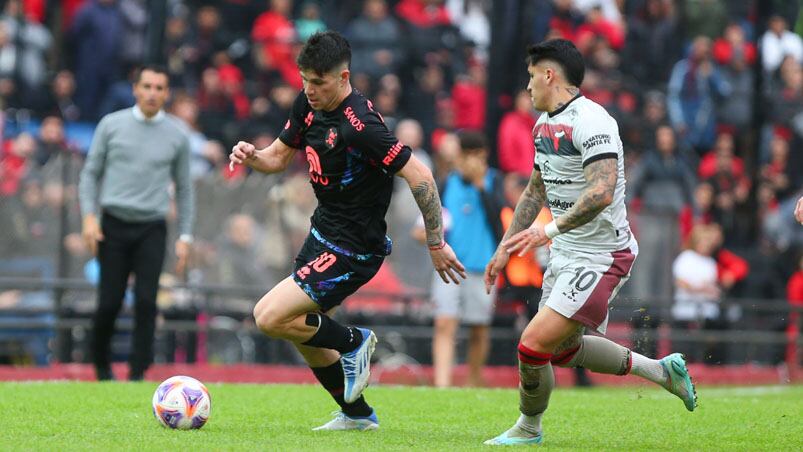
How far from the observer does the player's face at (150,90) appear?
12016 millimetres

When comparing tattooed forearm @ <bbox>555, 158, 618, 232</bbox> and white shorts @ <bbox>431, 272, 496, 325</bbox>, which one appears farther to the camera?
white shorts @ <bbox>431, 272, 496, 325</bbox>

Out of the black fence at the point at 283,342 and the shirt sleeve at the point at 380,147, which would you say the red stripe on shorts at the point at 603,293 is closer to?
the shirt sleeve at the point at 380,147

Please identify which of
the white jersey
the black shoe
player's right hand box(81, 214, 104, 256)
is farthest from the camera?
the black shoe

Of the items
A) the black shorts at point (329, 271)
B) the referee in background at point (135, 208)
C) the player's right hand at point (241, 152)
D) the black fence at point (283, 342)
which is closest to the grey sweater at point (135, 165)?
the referee in background at point (135, 208)

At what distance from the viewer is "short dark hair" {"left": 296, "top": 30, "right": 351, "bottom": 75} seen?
26.4 ft

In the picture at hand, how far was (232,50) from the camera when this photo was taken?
1955 cm

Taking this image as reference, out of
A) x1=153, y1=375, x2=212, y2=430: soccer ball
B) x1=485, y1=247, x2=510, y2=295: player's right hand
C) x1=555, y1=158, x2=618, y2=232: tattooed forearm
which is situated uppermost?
x1=555, y1=158, x2=618, y2=232: tattooed forearm

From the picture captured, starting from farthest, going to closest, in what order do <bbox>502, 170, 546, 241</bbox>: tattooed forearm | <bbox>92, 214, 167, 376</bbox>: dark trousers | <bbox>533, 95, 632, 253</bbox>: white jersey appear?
<bbox>92, 214, 167, 376</bbox>: dark trousers < <bbox>502, 170, 546, 241</bbox>: tattooed forearm < <bbox>533, 95, 632, 253</bbox>: white jersey

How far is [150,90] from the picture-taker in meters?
12.1

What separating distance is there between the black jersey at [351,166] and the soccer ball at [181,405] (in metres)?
1.17

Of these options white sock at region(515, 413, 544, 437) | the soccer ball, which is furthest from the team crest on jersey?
white sock at region(515, 413, 544, 437)

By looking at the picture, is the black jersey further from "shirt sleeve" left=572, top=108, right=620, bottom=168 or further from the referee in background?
the referee in background

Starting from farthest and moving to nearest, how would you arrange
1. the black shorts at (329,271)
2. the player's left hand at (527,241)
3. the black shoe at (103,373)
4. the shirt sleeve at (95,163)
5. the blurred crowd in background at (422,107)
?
the blurred crowd in background at (422,107) → the black shoe at (103,373) → the shirt sleeve at (95,163) → the black shorts at (329,271) → the player's left hand at (527,241)

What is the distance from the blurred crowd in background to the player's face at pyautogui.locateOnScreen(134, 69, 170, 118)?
3.52m
